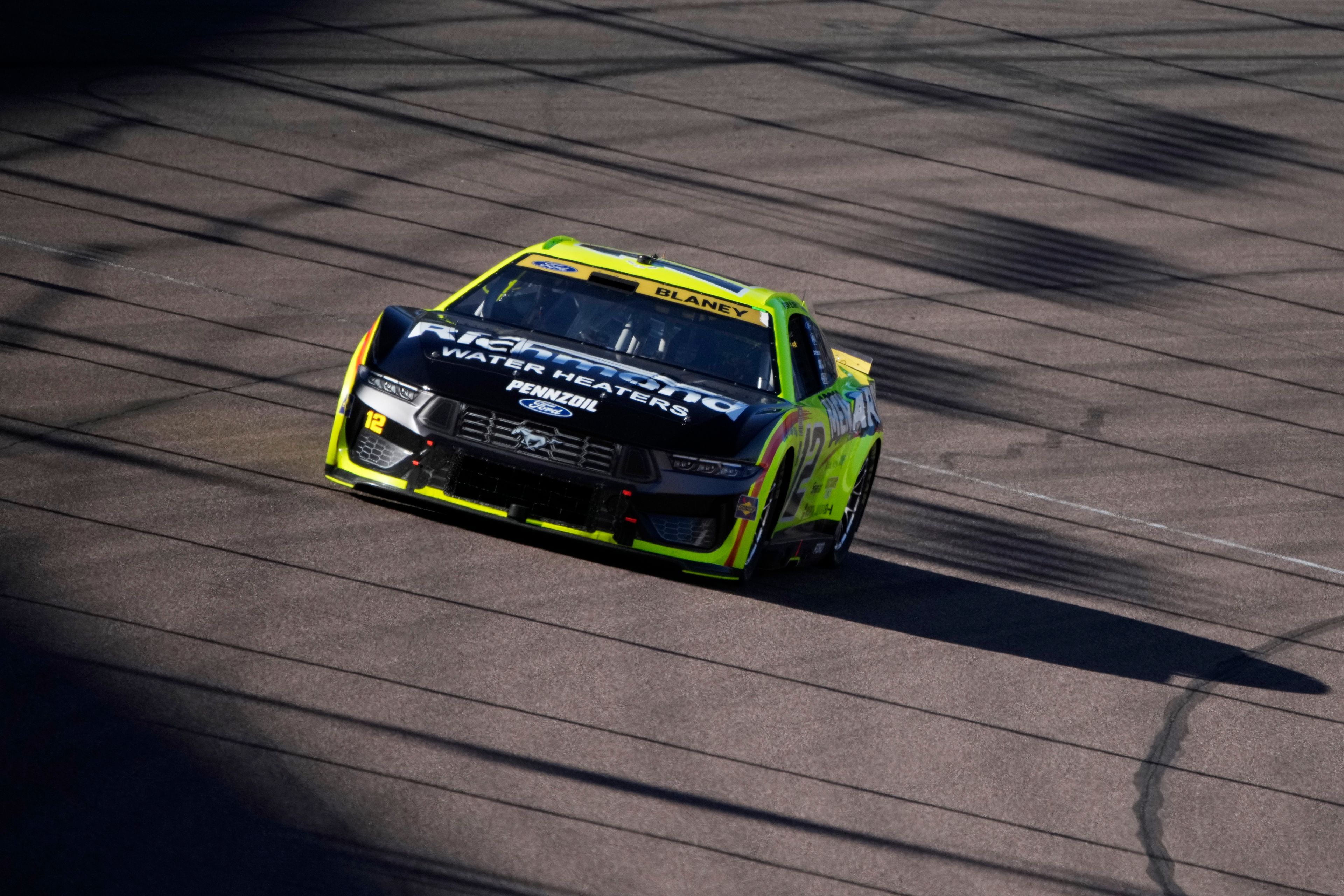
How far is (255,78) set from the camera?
1834 centimetres

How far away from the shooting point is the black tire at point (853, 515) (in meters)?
9.75

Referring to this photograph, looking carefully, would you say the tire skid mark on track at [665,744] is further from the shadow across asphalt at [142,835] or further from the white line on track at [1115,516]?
the white line on track at [1115,516]

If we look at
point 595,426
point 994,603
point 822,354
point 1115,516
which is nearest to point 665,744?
point 595,426

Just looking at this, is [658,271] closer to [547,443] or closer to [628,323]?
[628,323]

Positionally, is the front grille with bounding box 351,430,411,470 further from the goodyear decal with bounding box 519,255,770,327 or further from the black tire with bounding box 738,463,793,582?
the goodyear decal with bounding box 519,255,770,327

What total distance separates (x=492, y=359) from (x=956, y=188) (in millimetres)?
11781

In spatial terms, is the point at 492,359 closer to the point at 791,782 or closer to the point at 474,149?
the point at 791,782

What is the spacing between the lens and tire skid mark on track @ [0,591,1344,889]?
615cm

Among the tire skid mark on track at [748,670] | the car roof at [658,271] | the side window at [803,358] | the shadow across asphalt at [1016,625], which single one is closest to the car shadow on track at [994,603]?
the shadow across asphalt at [1016,625]

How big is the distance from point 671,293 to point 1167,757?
3644 millimetres

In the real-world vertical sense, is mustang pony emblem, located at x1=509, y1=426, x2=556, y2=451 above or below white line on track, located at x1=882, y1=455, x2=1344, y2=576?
above

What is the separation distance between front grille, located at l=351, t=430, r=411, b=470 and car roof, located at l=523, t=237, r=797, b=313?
1.73 meters

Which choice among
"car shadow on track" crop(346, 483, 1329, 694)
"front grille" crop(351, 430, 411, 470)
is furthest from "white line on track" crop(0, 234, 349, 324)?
"front grille" crop(351, 430, 411, 470)

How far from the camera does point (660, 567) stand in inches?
322
